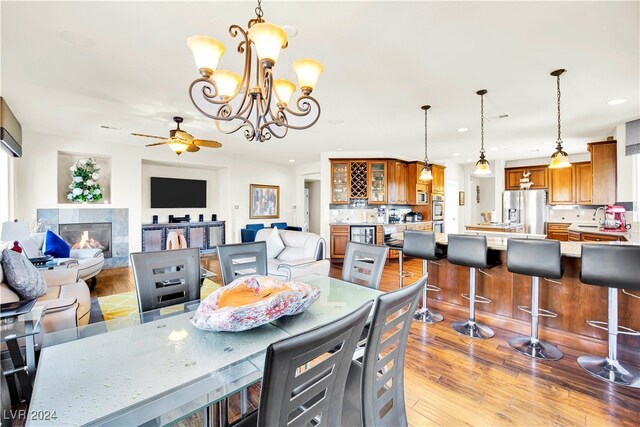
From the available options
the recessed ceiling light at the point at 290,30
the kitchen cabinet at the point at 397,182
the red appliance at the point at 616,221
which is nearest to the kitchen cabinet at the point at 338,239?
the kitchen cabinet at the point at 397,182

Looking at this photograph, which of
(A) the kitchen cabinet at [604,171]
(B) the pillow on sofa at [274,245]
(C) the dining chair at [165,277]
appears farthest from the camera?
(A) the kitchen cabinet at [604,171]

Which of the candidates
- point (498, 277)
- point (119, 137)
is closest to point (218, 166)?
point (119, 137)

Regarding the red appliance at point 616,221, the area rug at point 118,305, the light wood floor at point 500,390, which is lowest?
the light wood floor at point 500,390

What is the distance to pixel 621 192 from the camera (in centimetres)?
425

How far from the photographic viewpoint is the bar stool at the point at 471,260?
2711 millimetres

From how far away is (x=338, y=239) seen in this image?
6.30 m

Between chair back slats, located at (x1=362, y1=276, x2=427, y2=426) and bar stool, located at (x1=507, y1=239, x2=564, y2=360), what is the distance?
6.01ft

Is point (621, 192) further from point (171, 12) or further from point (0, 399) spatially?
point (0, 399)

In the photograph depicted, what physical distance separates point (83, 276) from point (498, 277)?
5.32 metres

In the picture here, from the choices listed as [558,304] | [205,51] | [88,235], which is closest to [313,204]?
[88,235]

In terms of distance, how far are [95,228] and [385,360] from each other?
6301 mm

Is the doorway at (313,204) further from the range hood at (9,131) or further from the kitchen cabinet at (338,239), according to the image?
the range hood at (9,131)

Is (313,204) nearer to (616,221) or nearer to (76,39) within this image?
(616,221)

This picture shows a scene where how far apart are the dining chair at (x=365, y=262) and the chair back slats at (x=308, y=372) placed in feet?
3.87
